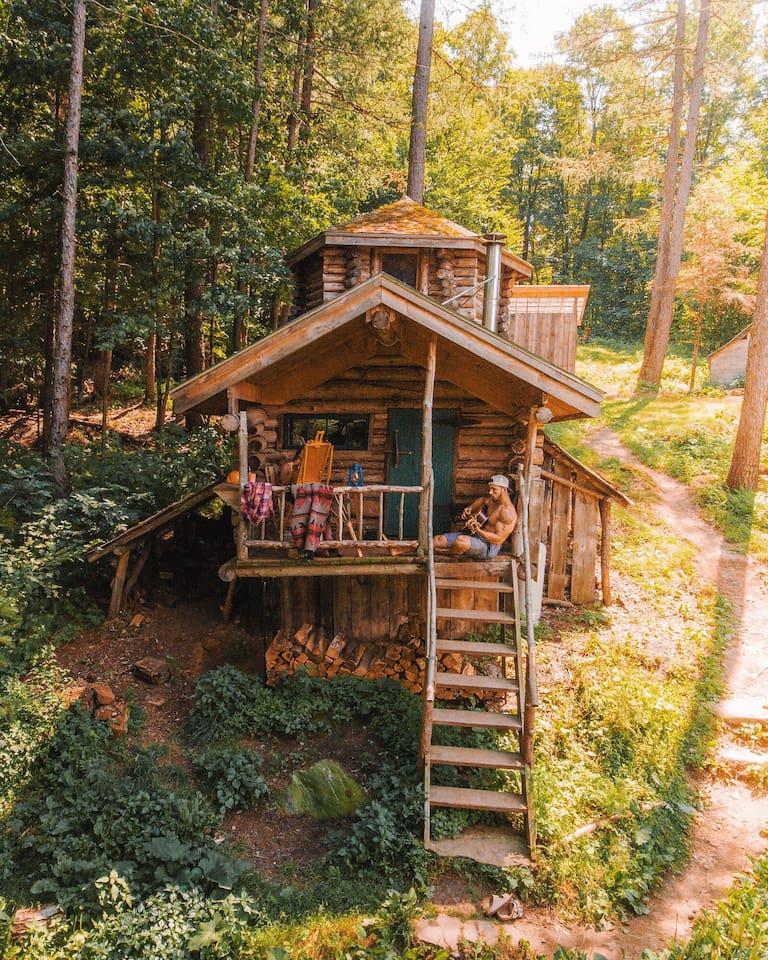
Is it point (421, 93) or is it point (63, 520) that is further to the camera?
point (421, 93)

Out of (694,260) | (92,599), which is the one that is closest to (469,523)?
(92,599)

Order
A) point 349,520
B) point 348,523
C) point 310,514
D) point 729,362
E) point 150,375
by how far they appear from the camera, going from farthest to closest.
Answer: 1. point 729,362
2. point 150,375
3. point 349,520
4. point 348,523
5. point 310,514

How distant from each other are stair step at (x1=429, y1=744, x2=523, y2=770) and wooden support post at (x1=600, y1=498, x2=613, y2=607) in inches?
227

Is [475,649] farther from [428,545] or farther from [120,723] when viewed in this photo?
[120,723]

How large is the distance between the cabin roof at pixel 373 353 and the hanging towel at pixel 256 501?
143cm

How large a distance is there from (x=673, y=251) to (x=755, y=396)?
9.44m

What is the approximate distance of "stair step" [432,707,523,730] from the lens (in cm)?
751

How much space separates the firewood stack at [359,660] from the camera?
31.8 ft

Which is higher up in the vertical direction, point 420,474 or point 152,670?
point 420,474

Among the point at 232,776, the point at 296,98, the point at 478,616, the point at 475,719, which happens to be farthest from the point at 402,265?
the point at 232,776

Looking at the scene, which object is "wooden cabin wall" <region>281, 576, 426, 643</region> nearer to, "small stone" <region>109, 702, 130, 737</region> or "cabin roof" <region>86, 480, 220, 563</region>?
"cabin roof" <region>86, 480, 220, 563</region>

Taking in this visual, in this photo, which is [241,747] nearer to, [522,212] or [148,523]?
[148,523]

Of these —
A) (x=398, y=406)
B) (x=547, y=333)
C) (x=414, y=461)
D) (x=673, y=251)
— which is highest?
(x=673, y=251)

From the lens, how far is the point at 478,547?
8.98 m
